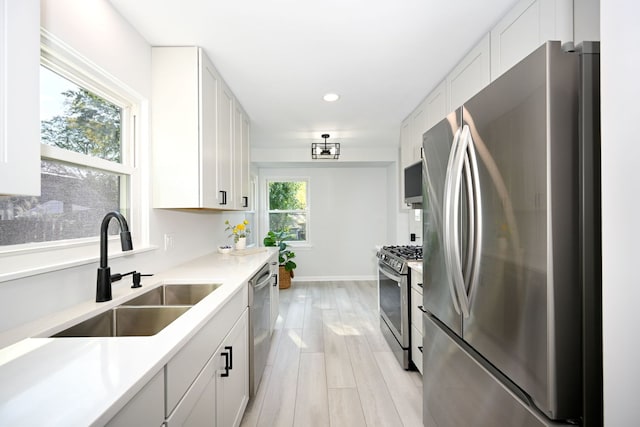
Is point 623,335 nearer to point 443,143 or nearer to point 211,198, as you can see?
point 443,143

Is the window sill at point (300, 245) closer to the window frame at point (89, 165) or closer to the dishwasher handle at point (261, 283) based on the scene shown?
the dishwasher handle at point (261, 283)

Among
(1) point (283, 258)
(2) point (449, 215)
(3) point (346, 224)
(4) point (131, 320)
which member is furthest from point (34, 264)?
(3) point (346, 224)

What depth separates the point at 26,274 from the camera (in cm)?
113

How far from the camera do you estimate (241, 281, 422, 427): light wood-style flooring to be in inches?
77.2

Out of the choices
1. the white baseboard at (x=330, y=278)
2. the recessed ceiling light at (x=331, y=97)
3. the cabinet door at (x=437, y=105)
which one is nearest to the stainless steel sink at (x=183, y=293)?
the recessed ceiling light at (x=331, y=97)

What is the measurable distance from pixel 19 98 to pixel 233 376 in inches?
58.0

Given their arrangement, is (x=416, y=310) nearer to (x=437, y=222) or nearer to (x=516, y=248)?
(x=437, y=222)

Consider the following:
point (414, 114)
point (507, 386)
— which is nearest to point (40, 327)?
point (507, 386)

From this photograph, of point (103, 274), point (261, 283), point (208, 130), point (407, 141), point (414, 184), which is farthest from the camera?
point (407, 141)

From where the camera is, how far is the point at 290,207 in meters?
6.02

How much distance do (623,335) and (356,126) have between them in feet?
11.6

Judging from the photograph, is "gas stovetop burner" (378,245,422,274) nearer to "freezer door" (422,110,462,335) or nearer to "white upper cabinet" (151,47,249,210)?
"freezer door" (422,110,462,335)

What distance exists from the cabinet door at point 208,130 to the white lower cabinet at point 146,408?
1.42 metres

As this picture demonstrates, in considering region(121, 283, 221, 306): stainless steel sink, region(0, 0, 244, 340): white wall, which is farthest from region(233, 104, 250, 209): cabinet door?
region(121, 283, 221, 306): stainless steel sink
